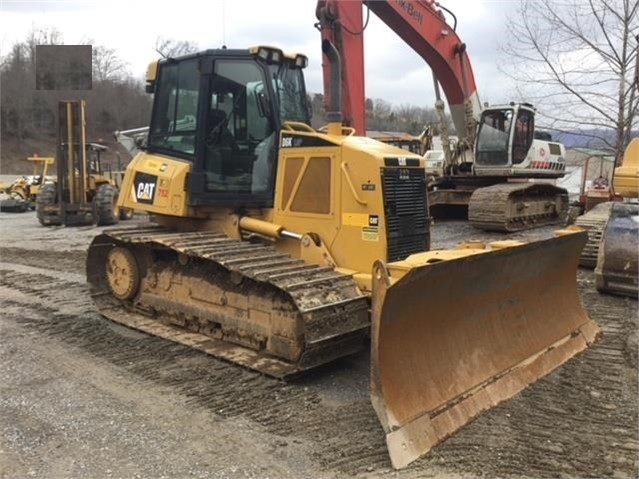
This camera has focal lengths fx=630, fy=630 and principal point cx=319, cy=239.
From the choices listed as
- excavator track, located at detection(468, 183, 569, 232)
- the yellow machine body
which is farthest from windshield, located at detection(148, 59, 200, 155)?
excavator track, located at detection(468, 183, 569, 232)

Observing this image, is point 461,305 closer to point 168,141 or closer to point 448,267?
point 448,267

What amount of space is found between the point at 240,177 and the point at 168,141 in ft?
3.33

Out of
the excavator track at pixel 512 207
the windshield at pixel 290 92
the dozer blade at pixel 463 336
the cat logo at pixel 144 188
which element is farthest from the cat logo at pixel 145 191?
the excavator track at pixel 512 207

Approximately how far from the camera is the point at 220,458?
11.7 ft

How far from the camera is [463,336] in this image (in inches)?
175

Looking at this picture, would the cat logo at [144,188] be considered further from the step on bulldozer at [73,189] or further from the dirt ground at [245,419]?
the step on bulldozer at [73,189]

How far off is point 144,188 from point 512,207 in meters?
8.41

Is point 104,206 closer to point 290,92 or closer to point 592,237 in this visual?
point 290,92

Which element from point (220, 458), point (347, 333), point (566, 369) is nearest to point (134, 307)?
point (347, 333)

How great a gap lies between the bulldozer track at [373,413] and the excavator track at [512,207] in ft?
20.0

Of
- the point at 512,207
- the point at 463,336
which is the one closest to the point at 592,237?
the point at 512,207

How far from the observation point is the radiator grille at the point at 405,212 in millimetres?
5242

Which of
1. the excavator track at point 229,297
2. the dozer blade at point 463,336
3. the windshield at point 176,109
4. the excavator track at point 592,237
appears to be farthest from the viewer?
A: the excavator track at point 592,237

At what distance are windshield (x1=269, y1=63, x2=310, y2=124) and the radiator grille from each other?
50.5 inches
